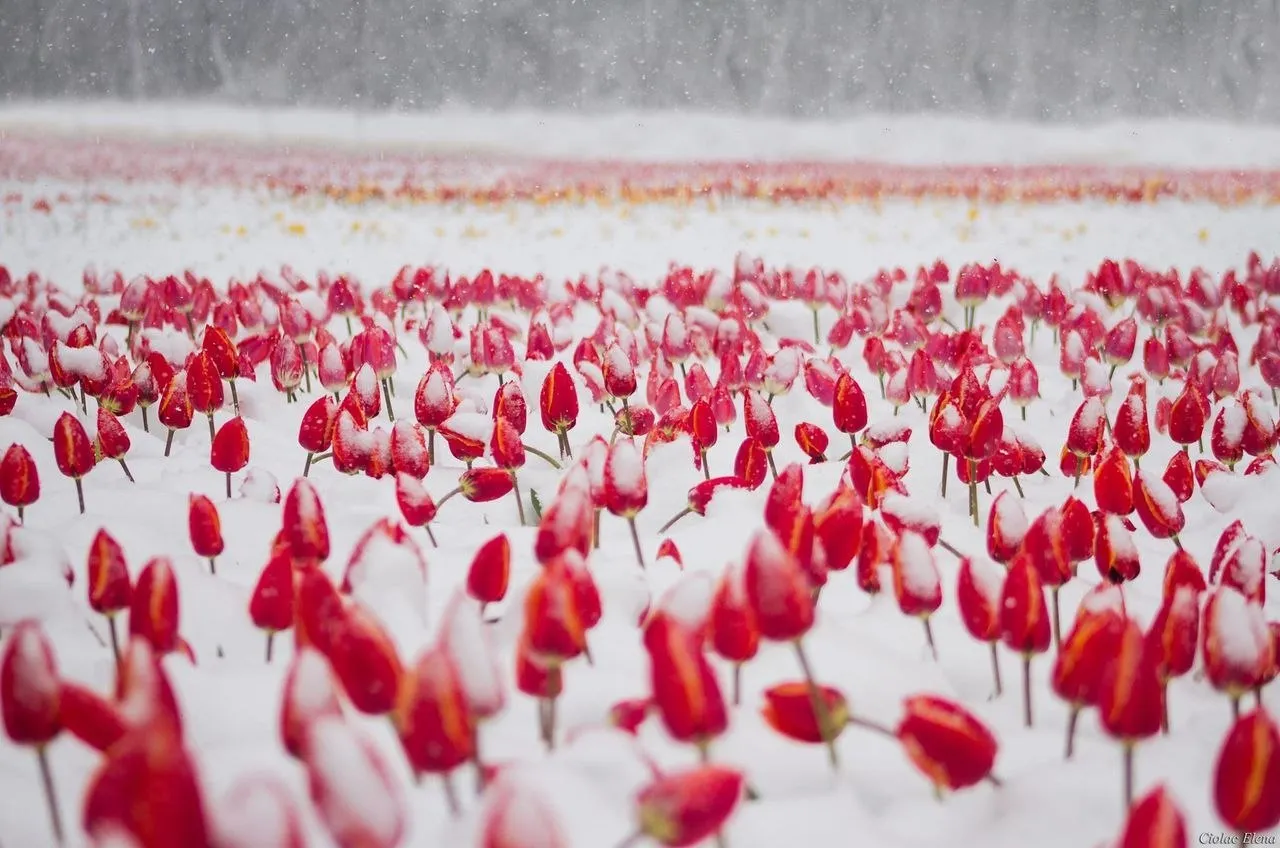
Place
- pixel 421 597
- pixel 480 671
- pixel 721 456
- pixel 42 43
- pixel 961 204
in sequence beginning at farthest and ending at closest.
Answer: pixel 961 204, pixel 42 43, pixel 721 456, pixel 421 597, pixel 480 671

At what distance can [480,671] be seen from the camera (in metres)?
0.58

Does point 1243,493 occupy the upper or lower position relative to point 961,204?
lower

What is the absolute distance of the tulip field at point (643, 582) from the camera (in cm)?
58

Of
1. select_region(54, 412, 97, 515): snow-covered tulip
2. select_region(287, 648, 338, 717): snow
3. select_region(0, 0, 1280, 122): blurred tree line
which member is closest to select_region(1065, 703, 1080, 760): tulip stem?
select_region(287, 648, 338, 717): snow

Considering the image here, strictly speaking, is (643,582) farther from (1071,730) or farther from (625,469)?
(1071,730)

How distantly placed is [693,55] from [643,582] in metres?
8.86

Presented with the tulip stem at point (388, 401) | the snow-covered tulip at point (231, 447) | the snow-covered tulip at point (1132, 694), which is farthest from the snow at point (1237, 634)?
the tulip stem at point (388, 401)

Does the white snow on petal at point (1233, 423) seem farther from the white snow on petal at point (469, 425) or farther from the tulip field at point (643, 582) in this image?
the white snow on petal at point (469, 425)

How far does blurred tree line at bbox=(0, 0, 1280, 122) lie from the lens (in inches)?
266

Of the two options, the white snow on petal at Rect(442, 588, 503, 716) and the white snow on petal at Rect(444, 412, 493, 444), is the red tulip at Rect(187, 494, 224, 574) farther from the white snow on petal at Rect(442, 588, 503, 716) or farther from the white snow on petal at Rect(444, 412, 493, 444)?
the white snow on petal at Rect(442, 588, 503, 716)

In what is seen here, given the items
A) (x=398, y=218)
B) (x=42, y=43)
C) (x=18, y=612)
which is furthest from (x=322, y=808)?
(x=398, y=218)

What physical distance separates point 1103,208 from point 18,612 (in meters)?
7.30

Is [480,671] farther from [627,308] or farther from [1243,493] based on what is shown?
[627,308]

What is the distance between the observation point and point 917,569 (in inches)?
Answer: 34.6
